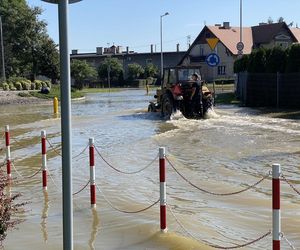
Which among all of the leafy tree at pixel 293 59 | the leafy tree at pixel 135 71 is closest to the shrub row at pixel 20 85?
the leafy tree at pixel 293 59

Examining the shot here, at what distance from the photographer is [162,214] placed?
7094 mm

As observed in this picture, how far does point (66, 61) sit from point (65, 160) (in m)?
0.68

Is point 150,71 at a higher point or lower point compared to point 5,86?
higher

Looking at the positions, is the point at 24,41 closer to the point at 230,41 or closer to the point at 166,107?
the point at 230,41

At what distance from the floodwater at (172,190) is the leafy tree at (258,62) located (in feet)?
40.4

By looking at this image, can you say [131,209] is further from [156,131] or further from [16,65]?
[16,65]

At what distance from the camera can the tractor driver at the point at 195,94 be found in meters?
24.8

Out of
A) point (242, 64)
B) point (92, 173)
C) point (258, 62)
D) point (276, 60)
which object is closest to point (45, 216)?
point (92, 173)

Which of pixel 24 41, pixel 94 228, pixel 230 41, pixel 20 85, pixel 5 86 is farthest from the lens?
pixel 230 41

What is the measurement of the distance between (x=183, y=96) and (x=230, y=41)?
64.2 meters

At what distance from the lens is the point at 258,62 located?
3294cm

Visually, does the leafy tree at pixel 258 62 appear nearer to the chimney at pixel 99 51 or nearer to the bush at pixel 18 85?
the bush at pixel 18 85

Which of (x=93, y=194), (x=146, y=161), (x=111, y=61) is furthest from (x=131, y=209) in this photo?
(x=111, y=61)

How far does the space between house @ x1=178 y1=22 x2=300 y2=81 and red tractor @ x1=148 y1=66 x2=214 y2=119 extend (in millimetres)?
59255
